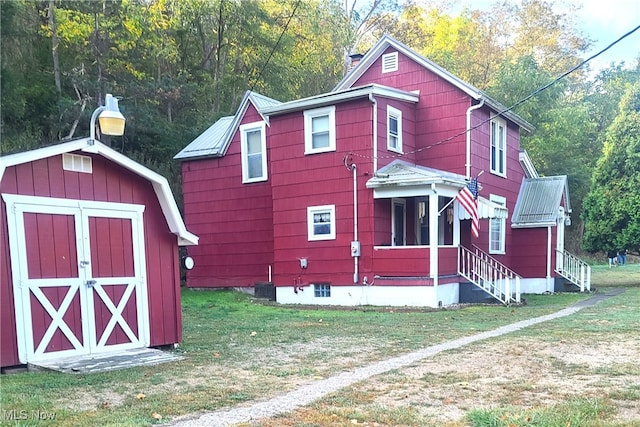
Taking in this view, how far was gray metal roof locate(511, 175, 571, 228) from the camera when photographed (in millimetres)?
17312

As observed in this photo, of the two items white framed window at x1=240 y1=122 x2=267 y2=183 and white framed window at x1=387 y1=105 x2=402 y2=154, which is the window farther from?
white framed window at x1=387 y1=105 x2=402 y2=154

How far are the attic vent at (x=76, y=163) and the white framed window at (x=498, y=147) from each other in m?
12.8

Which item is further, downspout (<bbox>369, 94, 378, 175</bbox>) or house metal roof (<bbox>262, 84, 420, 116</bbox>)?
downspout (<bbox>369, 94, 378, 175</bbox>)

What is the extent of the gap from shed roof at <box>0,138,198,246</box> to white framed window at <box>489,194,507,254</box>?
11.4 m

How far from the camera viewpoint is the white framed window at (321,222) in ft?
46.8

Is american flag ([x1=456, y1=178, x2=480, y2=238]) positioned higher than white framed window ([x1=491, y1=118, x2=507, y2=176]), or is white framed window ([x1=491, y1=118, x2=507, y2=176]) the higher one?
white framed window ([x1=491, y1=118, x2=507, y2=176])

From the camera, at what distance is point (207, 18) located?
23375 mm

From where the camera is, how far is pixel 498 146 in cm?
1691

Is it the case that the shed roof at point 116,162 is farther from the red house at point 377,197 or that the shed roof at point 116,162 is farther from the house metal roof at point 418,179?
the red house at point 377,197

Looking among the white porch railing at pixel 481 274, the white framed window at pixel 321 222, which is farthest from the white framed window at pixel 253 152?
the white porch railing at pixel 481 274

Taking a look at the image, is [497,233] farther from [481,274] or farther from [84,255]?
[84,255]

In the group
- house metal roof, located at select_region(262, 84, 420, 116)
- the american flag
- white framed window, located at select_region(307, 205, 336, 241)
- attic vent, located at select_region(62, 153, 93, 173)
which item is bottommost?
white framed window, located at select_region(307, 205, 336, 241)

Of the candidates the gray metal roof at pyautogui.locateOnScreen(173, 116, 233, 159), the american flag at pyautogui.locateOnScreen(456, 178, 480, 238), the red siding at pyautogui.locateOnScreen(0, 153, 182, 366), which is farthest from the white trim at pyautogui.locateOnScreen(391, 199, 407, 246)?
the red siding at pyautogui.locateOnScreen(0, 153, 182, 366)

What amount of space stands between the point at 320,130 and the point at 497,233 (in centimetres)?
720
